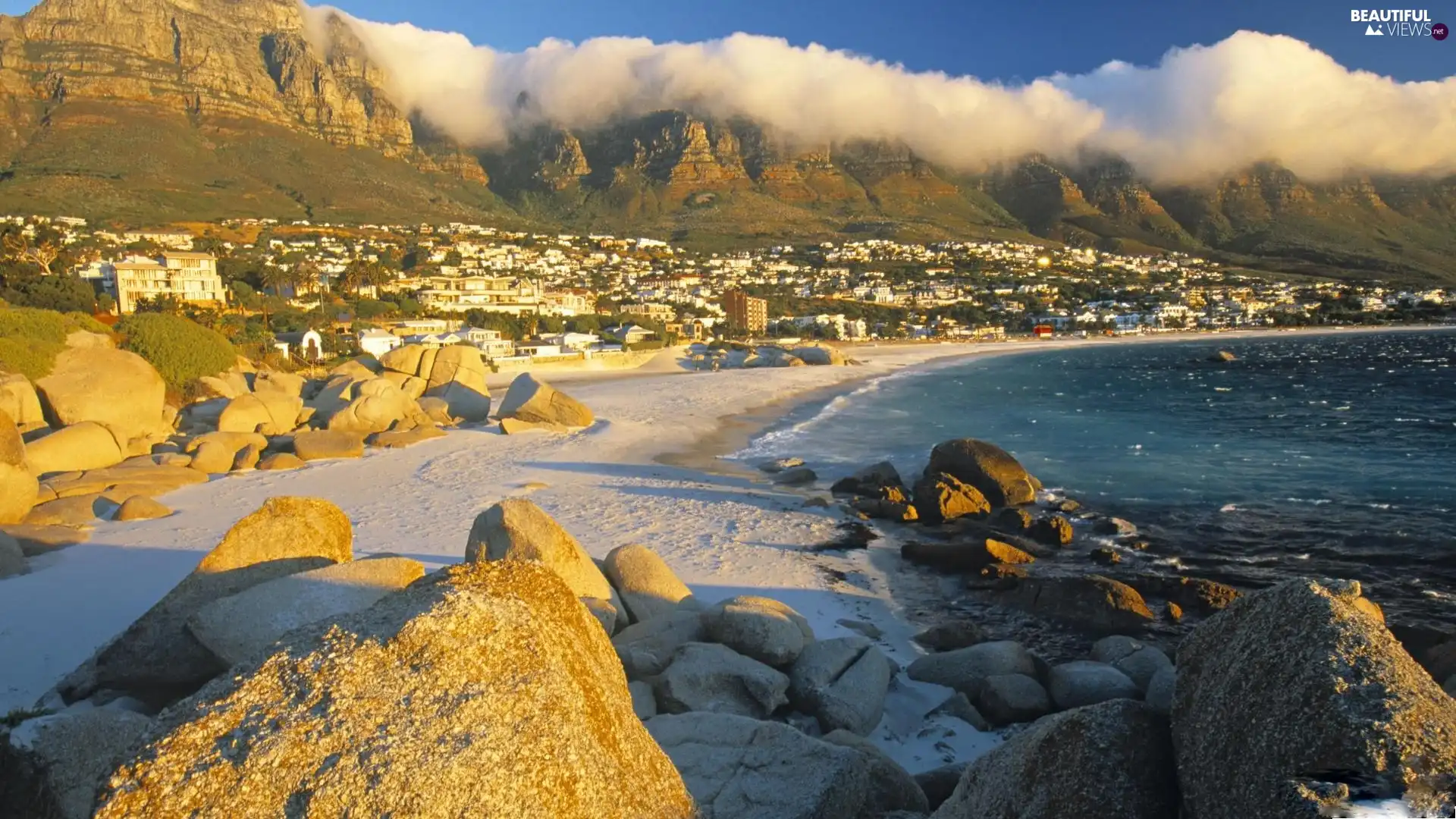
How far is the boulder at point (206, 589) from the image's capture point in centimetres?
763

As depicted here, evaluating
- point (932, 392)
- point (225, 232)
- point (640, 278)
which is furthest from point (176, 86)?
point (932, 392)

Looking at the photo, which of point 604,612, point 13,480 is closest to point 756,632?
point 604,612

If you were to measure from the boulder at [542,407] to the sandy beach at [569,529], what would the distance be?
1.10 meters

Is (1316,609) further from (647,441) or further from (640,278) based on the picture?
(640,278)

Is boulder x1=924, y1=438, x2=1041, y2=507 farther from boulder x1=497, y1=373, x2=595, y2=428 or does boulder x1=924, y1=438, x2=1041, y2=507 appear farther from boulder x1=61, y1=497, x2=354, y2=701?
boulder x1=61, y1=497, x2=354, y2=701

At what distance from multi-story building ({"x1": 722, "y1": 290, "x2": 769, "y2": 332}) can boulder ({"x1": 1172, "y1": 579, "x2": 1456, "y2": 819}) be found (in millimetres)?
99331

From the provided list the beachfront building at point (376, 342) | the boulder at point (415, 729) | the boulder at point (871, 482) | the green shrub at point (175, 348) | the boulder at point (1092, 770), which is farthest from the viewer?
the beachfront building at point (376, 342)

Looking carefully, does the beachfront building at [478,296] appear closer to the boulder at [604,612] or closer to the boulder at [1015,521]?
the boulder at [1015,521]

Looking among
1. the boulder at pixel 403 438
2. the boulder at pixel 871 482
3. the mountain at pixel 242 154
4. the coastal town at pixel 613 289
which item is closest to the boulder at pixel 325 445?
the boulder at pixel 403 438

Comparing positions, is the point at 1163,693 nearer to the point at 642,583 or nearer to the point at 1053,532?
the point at 642,583

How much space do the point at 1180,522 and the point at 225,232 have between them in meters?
122

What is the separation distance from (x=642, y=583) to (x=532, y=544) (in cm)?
210

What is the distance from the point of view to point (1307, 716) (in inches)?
114

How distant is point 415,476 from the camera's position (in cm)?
2180
